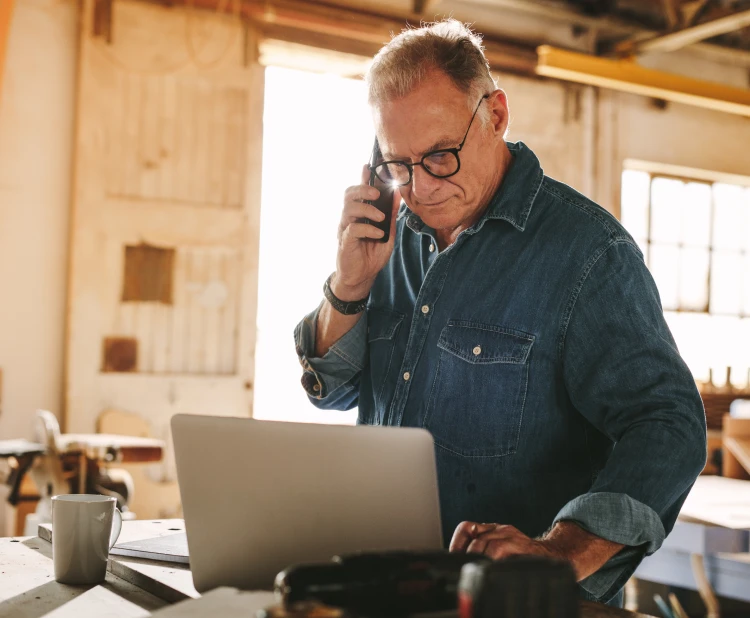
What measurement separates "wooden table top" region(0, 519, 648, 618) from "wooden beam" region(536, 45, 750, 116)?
4.18 m

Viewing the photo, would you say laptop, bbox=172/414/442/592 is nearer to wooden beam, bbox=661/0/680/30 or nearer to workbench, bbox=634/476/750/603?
workbench, bbox=634/476/750/603

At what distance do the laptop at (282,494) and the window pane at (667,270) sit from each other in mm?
6671

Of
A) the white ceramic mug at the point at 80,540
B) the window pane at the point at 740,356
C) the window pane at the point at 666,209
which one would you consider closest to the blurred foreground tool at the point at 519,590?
the white ceramic mug at the point at 80,540

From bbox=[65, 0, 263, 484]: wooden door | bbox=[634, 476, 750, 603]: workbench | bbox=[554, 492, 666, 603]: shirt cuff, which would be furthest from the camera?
bbox=[65, 0, 263, 484]: wooden door

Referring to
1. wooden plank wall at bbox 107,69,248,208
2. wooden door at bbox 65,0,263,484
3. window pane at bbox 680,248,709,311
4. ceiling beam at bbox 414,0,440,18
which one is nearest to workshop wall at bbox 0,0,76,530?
wooden door at bbox 65,0,263,484

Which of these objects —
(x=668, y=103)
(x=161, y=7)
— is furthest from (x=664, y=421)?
(x=668, y=103)

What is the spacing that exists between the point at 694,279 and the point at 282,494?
280 inches

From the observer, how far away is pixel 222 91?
5633 millimetres

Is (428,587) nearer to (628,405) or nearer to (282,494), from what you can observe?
(282,494)

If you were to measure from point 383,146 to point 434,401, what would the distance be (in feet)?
1.65

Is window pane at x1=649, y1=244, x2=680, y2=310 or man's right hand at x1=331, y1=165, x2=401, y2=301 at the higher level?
window pane at x1=649, y1=244, x2=680, y2=310

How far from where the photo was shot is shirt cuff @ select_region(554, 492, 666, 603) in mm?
1254

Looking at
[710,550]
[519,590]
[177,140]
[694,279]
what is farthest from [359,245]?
[694,279]

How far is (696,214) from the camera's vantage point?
25.2ft
